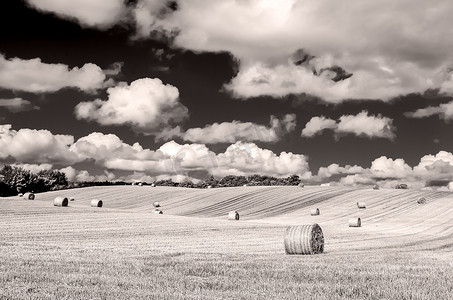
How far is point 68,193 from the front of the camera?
83.2 metres

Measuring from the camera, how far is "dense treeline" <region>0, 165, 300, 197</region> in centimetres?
10773

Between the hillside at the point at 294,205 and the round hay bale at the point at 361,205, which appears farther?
the round hay bale at the point at 361,205

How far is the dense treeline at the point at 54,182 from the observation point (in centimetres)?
10773

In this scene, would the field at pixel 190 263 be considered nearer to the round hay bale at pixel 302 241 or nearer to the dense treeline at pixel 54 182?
the round hay bale at pixel 302 241

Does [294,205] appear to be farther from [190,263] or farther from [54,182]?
[54,182]

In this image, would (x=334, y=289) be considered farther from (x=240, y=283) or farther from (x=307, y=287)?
(x=240, y=283)

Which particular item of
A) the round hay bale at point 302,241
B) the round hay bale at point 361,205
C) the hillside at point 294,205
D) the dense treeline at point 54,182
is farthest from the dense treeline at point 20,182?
the round hay bale at point 302,241

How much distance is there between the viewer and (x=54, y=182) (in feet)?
460

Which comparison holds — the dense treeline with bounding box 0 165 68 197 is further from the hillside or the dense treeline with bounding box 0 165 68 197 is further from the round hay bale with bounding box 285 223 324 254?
the round hay bale with bounding box 285 223 324 254

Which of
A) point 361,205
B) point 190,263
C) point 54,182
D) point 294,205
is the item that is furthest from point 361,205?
point 54,182

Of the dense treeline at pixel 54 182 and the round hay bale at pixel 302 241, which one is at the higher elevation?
the dense treeline at pixel 54 182

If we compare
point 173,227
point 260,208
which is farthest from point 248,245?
point 260,208

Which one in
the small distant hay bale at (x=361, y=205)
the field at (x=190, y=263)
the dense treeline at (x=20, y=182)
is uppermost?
the dense treeline at (x=20, y=182)

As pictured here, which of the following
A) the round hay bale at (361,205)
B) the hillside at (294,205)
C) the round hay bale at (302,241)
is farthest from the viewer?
the round hay bale at (361,205)
